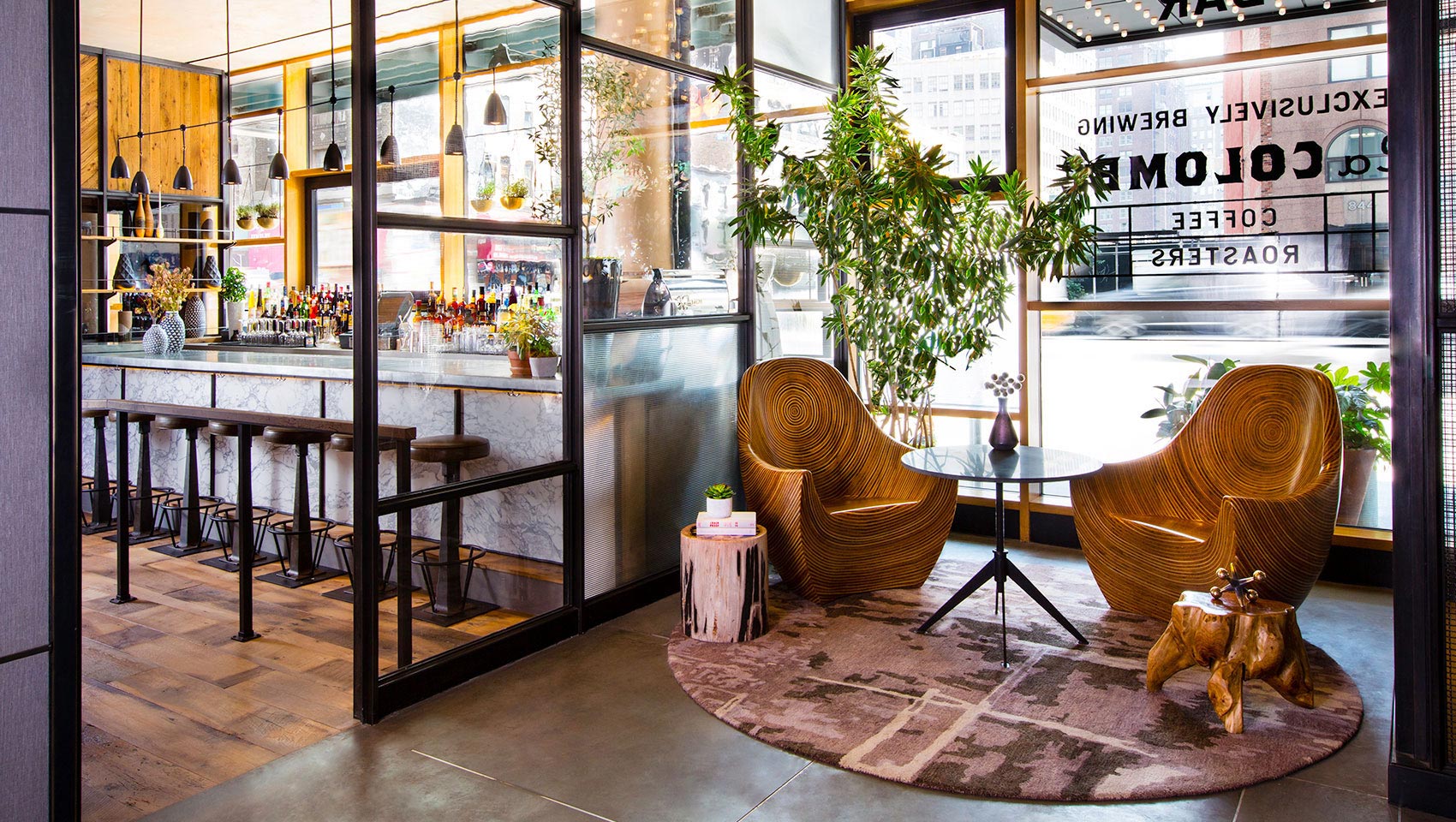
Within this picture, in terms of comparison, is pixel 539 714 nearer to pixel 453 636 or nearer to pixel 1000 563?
pixel 453 636

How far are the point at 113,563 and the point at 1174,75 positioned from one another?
18.7ft

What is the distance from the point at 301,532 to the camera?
499 centimetres

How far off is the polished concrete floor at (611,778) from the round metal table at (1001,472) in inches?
42.0

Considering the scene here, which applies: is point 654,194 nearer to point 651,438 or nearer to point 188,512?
point 651,438

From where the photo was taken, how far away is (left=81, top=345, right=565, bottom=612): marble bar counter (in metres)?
3.58

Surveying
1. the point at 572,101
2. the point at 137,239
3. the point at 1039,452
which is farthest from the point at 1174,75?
the point at 137,239

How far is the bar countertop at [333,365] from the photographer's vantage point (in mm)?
3555

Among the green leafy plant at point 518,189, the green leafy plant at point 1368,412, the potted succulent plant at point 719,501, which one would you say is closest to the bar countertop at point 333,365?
the green leafy plant at point 518,189

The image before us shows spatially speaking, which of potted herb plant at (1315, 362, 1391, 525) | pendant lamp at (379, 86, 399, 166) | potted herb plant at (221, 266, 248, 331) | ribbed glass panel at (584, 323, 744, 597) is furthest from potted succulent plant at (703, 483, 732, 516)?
potted herb plant at (221, 266, 248, 331)

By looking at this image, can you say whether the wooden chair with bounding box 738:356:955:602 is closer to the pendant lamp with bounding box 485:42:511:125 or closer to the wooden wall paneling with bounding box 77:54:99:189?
the pendant lamp with bounding box 485:42:511:125

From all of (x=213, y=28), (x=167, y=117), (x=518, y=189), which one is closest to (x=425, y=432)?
(x=518, y=189)

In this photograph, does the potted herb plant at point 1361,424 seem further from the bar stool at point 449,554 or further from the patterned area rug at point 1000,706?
the bar stool at point 449,554

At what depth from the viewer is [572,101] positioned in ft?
13.3

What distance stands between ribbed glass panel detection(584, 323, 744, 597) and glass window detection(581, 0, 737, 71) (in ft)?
3.89
